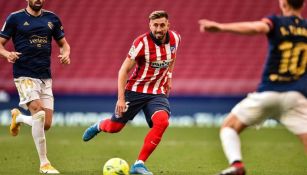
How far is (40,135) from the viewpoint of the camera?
9328mm

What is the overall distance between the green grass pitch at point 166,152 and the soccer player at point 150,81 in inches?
26.4

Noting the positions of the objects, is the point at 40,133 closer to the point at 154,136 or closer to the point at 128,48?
the point at 154,136

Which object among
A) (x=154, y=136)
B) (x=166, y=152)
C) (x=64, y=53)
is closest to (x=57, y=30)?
(x=64, y=53)

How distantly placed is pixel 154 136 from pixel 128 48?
12708 millimetres

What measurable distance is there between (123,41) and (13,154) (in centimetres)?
1062

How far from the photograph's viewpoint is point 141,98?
383 inches

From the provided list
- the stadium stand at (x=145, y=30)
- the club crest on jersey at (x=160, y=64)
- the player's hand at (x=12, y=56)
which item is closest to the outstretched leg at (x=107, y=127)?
the club crest on jersey at (x=160, y=64)

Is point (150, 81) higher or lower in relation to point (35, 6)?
lower

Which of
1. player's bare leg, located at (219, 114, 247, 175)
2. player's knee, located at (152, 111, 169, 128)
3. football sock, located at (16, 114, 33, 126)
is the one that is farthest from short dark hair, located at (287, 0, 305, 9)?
football sock, located at (16, 114, 33, 126)

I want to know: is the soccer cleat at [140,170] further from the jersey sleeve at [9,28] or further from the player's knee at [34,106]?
the jersey sleeve at [9,28]

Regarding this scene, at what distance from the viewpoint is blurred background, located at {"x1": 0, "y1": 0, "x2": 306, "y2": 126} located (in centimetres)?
1820

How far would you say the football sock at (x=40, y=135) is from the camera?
9282 millimetres

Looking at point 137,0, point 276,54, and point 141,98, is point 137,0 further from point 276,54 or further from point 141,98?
point 276,54

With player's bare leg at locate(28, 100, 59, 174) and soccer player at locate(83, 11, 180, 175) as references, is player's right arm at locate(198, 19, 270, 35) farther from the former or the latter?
player's bare leg at locate(28, 100, 59, 174)
